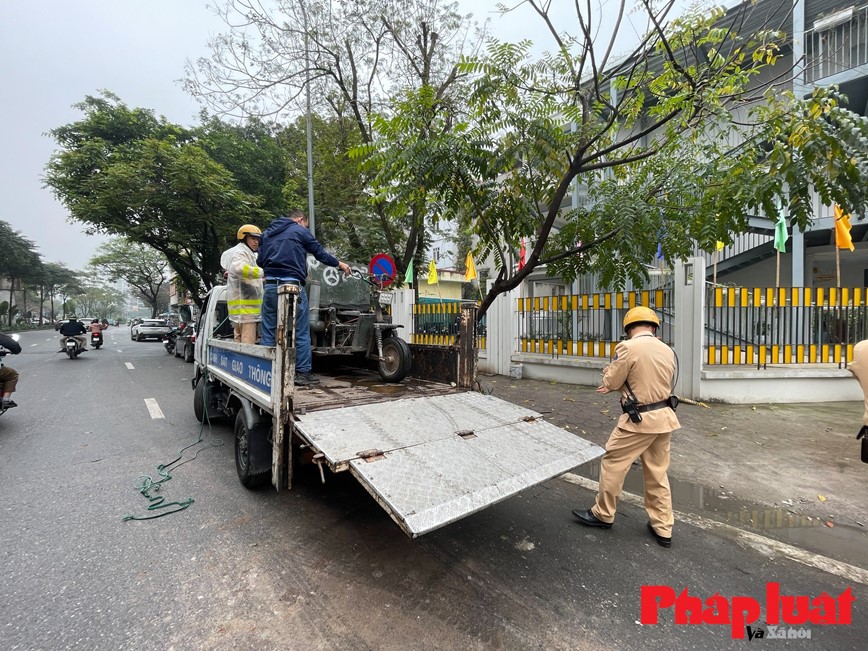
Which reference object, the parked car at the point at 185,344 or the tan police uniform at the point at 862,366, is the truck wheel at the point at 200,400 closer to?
the parked car at the point at 185,344

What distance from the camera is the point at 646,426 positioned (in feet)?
9.07

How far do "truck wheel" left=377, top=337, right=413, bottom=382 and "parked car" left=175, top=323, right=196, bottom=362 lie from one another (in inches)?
350

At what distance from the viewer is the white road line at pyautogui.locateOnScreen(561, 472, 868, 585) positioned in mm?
2500

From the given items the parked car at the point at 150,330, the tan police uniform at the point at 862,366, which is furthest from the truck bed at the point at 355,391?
the parked car at the point at 150,330

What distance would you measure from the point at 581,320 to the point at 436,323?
3.10m

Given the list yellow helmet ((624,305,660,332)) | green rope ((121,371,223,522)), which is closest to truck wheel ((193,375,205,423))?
green rope ((121,371,223,522))

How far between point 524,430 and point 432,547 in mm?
1071

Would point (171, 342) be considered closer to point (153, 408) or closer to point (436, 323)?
point (153, 408)

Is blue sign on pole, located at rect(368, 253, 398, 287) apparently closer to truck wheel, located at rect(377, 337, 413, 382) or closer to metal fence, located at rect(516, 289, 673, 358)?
truck wheel, located at rect(377, 337, 413, 382)

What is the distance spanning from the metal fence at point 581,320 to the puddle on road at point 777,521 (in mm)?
3756

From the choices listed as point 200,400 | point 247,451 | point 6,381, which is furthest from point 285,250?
point 6,381

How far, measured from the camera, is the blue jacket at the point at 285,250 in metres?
3.99

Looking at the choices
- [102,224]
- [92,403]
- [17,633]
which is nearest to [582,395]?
[17,633]

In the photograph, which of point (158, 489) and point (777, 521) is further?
point (158, 489)
